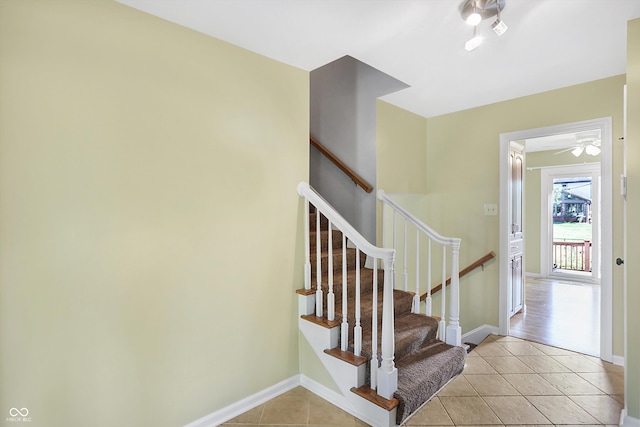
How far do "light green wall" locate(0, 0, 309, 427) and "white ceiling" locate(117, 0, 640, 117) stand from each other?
178 mm

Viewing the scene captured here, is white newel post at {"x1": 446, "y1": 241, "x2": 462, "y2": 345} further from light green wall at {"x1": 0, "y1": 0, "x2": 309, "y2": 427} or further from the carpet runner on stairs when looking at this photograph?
light green wall at {"x1": 0, "y1": 0, "x2": 309, "y2": 427}

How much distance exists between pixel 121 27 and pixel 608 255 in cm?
354

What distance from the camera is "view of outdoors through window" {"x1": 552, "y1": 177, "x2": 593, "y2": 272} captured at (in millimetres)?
6059

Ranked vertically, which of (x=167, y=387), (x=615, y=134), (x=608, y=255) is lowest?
(x=167, y=387)

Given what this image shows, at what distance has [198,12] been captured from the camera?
5.40 feet

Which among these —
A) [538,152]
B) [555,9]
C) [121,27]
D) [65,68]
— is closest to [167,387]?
[65,68]

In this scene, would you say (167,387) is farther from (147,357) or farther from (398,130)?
(398,130)

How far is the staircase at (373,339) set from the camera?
183 cm

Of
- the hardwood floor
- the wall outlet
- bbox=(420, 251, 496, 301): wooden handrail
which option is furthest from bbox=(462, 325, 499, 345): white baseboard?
the wall outlet

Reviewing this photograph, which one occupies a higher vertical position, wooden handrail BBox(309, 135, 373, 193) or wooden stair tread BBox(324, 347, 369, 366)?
wooden handrail BBox(309, 135, 373, 193)

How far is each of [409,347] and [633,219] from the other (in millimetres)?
1479

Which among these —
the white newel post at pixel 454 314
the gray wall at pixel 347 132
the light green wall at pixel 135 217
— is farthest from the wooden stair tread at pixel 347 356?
the gray wall at pixel 347 132

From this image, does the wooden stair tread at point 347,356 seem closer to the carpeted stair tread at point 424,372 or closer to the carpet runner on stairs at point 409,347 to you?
the carpet runner on stairs at point 409,347

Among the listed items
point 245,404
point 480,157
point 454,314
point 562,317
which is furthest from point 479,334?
point 245,404
